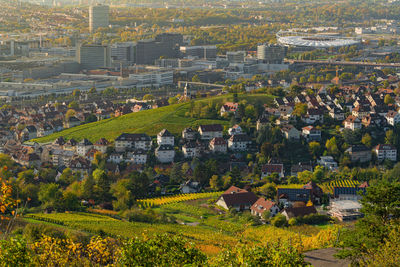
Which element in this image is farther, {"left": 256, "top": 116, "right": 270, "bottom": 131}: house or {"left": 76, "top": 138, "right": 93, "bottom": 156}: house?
{"left": 256, "top": 116, "right": 270, "bottom": 131}: house

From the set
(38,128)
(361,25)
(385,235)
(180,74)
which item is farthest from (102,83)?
(361,25)

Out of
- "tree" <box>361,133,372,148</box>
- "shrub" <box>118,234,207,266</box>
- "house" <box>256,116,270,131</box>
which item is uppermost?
"shrub" <box>118,234,207,266</box>

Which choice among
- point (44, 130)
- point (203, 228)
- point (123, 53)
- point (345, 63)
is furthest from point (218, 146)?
point (123, 53)

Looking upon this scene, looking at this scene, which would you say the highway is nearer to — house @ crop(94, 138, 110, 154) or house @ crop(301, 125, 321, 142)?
house @ crop(301, 125, 321, 142)

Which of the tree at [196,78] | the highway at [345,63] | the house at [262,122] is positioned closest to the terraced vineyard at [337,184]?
the house at [262,122]

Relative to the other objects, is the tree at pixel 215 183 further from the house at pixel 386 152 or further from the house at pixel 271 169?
the house at pixel 386 152

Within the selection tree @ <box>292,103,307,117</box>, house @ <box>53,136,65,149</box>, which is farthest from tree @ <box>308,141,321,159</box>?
house @ <box>53,136,65,149</box>

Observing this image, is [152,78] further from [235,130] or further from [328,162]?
[328,162]
